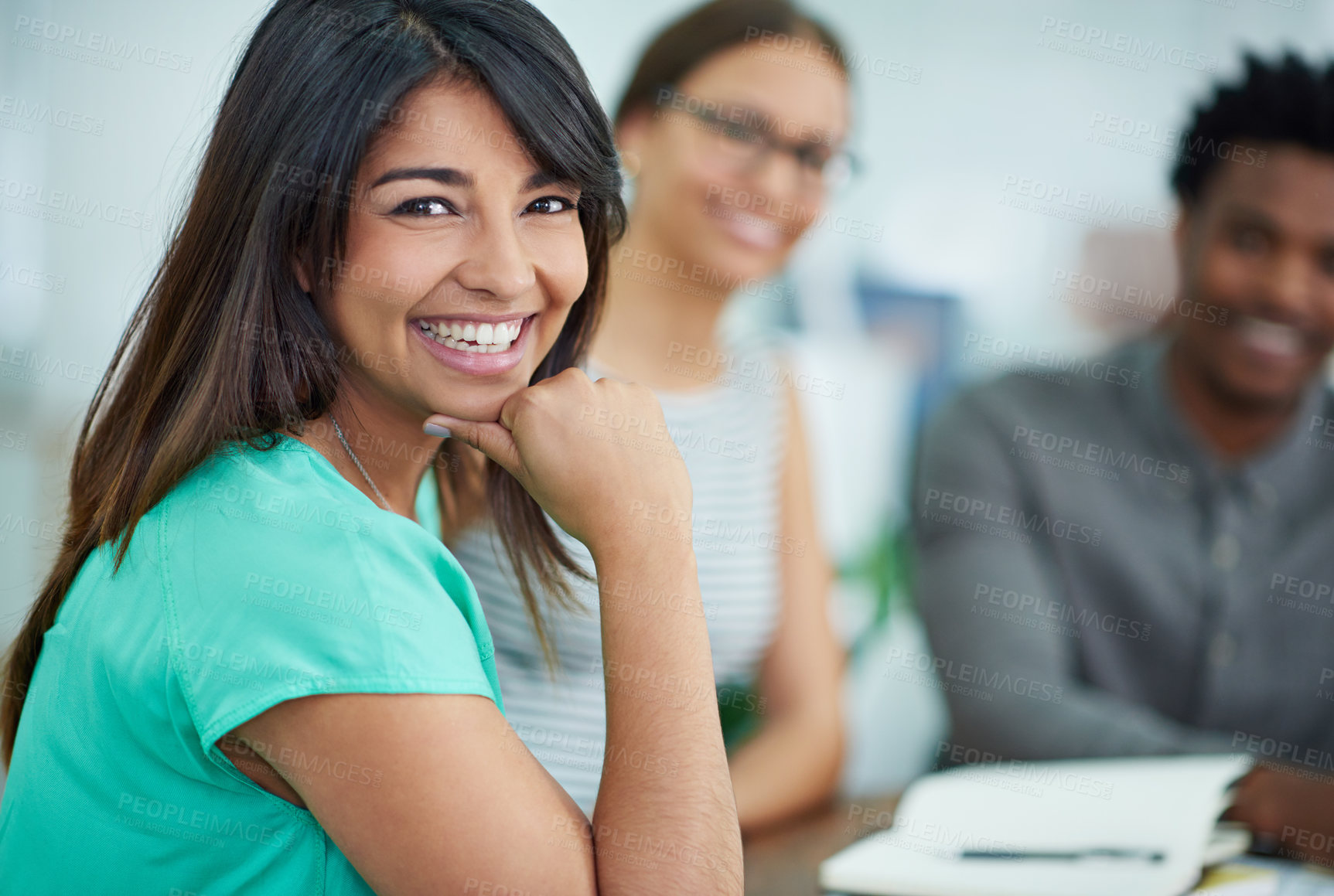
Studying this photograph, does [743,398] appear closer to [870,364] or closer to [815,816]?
[870,364]

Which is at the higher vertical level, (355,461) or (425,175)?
(425,175)

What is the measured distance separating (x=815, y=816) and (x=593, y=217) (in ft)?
3.78

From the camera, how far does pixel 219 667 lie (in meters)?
0.68

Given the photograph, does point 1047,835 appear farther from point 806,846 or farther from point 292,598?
point 292,598

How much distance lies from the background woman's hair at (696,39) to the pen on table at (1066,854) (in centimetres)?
146

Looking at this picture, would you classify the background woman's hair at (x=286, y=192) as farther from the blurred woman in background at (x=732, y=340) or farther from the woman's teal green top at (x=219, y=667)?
the blurred woman in background at (x=732, y=340)

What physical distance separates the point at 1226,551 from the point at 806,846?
1.24 meters

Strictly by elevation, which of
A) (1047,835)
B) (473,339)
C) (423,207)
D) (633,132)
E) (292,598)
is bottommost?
(1047,835)

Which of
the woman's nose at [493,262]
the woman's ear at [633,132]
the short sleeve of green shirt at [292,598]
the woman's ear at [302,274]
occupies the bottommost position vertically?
the short sleeve of green shirt at [292,598]

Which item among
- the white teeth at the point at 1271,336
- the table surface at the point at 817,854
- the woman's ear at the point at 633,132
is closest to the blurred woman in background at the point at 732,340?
the woman's ear at the point at 633,132

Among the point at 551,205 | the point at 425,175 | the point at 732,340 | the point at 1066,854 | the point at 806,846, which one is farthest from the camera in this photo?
the point at 732,340

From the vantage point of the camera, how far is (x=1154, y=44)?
2.37m

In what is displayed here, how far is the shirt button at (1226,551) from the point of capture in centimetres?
207

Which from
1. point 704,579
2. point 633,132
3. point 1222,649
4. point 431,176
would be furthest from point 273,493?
point 1222,649
